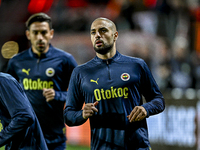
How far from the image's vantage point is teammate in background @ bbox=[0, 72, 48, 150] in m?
3.33

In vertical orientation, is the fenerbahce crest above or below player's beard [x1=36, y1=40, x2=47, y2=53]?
below

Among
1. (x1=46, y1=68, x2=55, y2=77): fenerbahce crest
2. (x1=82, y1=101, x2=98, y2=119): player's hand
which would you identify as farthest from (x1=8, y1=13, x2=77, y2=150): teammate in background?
(x1=82, y1=101, x2=98, y2=119): player's hand

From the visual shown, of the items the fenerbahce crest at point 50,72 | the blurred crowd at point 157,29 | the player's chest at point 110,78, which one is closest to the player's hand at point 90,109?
the player's chest at point 110,78

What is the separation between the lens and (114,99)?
151 inches

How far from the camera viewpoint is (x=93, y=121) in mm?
A: 3904

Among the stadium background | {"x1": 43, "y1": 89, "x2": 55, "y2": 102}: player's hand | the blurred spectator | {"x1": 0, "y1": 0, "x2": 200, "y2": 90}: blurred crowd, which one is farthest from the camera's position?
{"x1": 0, "y1": 0, "x2": 200, "y2": 90}: blurred crowd

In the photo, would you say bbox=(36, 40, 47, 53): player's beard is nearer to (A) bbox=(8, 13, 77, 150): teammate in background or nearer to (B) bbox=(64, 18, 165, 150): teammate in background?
(A) bbox=(8, 13, 77, 150): teammate in background

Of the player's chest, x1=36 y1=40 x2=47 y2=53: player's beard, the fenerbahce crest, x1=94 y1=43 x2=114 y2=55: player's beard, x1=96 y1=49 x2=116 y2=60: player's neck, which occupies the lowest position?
the player's chest

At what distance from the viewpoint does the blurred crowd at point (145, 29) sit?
10.7 m

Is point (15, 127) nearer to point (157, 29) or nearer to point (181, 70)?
point (181, 70)

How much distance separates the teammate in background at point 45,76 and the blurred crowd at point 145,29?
5.41m

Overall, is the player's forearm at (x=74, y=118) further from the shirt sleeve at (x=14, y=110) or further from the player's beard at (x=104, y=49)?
the player's beard at (x=104, y=49)

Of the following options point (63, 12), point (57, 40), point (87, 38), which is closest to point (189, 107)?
point (87, 38)

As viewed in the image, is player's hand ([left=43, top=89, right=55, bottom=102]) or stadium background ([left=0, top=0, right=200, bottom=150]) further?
stadium background ([left=0, top=0, right=200, bottom=150])
